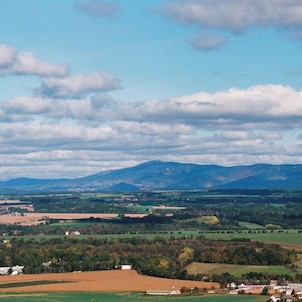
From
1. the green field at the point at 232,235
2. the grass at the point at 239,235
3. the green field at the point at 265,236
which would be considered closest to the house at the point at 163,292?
the grass at the point at 239,235

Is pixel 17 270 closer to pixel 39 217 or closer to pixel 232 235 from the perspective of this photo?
pixel 232 235

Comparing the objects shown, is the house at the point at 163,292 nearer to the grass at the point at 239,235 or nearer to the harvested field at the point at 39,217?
the grass at the point at 239,235

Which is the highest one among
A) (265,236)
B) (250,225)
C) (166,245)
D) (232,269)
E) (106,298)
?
(166,245)

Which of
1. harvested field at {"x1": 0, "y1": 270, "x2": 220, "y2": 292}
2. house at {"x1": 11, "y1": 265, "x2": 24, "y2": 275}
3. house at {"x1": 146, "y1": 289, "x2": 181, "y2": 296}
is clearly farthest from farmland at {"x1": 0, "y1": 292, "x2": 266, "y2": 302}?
house at {"x1": 11, "y1": 265, "x2": 24, "y2": 275}

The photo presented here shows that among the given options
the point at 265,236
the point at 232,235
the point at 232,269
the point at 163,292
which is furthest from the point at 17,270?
the point at 265,236

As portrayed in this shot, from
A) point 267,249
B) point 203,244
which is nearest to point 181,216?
point 203,244

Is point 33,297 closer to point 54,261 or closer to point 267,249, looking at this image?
point 54,261

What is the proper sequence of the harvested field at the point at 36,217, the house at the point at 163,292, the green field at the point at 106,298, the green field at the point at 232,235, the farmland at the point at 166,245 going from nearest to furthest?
the green field at the point at 106,298 < the house at the point at 163,292 < the farmland at the point at 166,245 < the green field at the point at 232,235 < the harvested field at the point at 36,217
